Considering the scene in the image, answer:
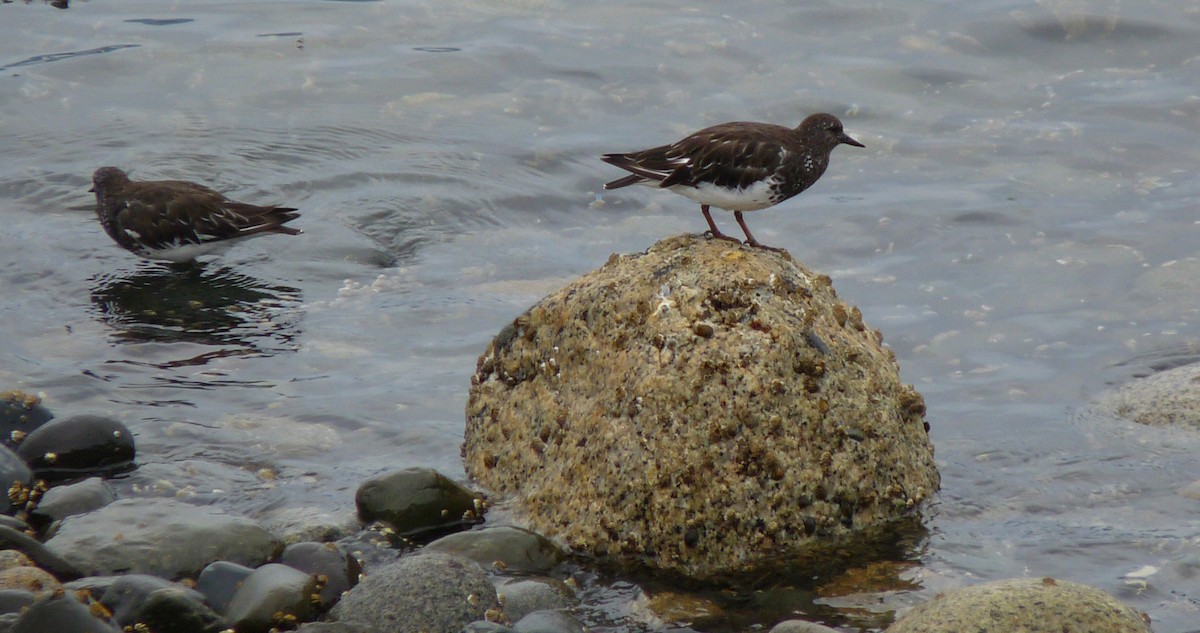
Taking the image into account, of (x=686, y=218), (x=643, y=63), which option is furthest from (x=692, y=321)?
(x=643, y=63)

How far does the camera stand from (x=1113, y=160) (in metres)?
12.6

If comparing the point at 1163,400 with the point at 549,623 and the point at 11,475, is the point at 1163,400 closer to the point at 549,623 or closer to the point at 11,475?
the point at 549,623

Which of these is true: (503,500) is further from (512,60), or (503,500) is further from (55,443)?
(512,60)

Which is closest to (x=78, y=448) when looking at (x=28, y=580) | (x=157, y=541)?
(x=157, y=541)

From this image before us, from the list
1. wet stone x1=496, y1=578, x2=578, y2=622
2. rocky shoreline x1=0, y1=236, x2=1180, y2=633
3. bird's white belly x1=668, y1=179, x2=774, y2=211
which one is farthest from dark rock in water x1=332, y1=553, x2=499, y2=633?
bird's white belly x1=668, y1=179, x2=774, y2=211

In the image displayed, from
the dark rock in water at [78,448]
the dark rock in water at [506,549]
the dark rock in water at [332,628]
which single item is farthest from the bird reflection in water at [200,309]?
the dark rock in water at [332,628]

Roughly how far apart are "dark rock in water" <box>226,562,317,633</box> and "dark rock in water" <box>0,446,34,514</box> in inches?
68.2

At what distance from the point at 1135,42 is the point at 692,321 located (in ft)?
A: 35.7

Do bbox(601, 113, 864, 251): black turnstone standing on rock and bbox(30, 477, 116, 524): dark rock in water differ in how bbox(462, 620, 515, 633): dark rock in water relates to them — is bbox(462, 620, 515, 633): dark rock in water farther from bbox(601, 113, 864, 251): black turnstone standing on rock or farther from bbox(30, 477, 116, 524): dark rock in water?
bbox(601, 113, 864, 251): black turnstone standing on rock

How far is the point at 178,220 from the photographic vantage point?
11148mm

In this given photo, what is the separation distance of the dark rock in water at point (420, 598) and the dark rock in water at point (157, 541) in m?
0.74

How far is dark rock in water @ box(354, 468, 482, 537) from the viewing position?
6633 millimetres

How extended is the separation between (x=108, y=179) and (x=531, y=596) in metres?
7.59

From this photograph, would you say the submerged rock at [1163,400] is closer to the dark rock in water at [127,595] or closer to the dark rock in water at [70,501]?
the dark rock in water at [127,595]
